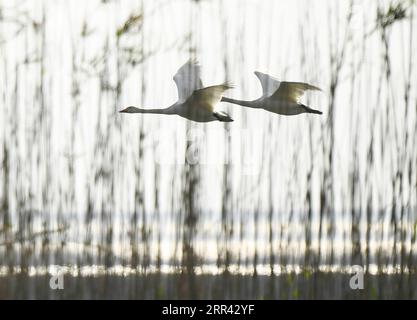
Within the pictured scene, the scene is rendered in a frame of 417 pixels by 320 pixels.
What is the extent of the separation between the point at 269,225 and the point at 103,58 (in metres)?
0.90

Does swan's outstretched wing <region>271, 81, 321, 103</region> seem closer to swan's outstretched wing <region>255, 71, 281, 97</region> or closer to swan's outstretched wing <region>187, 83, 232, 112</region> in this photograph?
swan's outstretched wing <region>255, 71, 281, 97</region>

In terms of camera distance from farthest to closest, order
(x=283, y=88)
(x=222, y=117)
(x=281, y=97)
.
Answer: (x=283, y=88), (x=281, y=97), (x=222, y=117)

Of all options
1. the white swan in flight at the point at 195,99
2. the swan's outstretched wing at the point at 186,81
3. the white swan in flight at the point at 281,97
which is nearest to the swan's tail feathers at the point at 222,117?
the white swan in flight at the point at 195,99

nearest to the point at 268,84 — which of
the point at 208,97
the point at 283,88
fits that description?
the point at 283,88

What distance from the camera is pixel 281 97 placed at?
3.79 m

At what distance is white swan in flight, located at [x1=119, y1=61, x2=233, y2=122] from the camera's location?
371 cm

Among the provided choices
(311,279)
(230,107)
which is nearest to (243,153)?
(230,107)

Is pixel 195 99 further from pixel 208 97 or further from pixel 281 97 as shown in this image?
pixel 281 97

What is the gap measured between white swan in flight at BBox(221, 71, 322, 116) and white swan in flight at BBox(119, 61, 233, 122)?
101mm

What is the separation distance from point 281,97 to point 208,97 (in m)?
0.22

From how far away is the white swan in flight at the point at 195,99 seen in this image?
371 cm

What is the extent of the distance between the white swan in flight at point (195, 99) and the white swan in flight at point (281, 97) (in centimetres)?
10

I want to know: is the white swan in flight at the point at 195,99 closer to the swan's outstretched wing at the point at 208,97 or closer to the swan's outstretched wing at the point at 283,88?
the swan's outstretched wing at the point at 208,97
